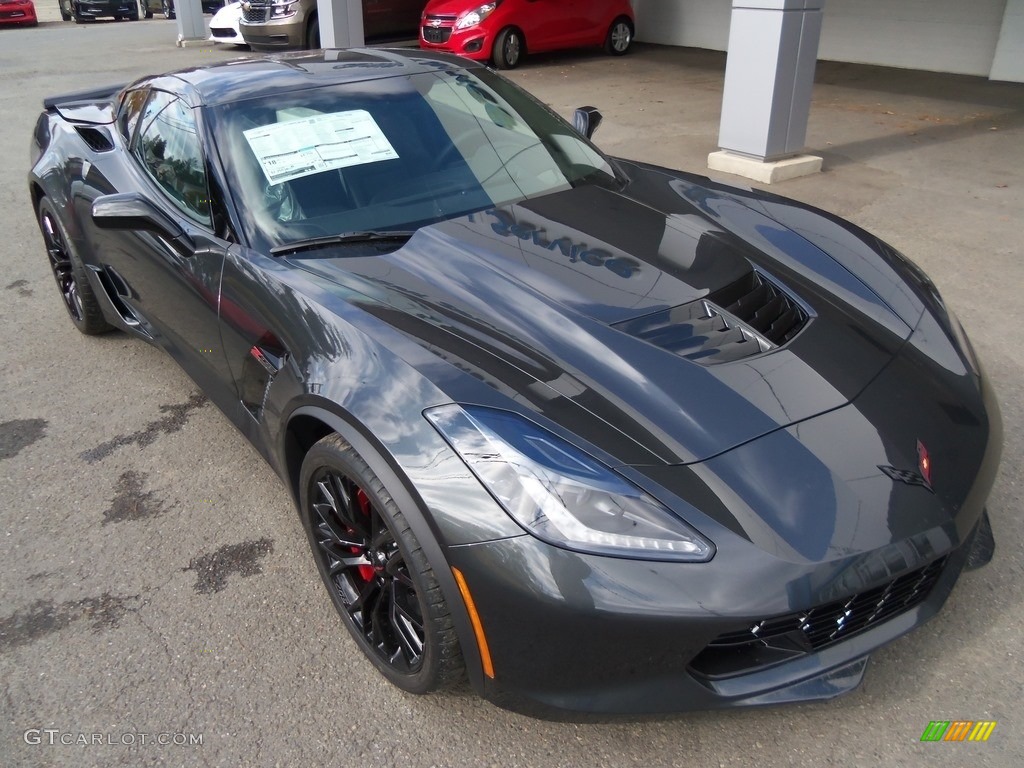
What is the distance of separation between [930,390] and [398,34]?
1445 cm

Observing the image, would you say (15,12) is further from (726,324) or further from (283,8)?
(726,324)

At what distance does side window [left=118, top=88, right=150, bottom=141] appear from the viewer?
3.56 metres

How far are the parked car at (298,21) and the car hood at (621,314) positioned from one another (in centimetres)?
1163

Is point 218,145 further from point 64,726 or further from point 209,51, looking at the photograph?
point 209,51

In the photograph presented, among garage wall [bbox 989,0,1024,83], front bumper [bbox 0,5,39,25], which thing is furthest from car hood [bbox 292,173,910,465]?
front bumper [bbox 0,5,39,25]

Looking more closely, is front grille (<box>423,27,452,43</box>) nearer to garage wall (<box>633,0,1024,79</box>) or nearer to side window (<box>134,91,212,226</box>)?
garage wall (<box>633,0,1024,79</box>)

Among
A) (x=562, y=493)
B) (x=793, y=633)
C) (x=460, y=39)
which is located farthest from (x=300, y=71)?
(x=460, y=39)

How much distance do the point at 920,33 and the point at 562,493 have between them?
11.9 metres

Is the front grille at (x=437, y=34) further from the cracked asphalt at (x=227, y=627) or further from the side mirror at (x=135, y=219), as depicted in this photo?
the side mirror at (x=135, y=219)

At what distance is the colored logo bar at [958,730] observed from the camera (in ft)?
6.55

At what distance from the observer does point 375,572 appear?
2201 mm

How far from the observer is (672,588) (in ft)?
5.52

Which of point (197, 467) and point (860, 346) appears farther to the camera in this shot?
point (197, 467)

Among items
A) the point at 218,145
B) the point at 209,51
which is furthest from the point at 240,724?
the point at 209,51
